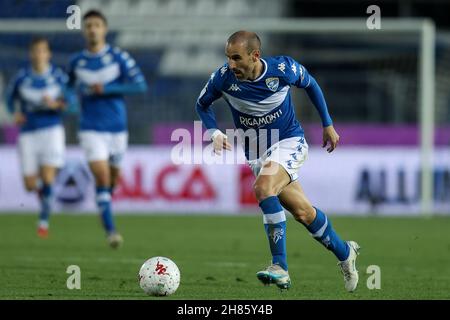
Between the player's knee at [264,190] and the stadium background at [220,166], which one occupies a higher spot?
the player's knee at [264,190]

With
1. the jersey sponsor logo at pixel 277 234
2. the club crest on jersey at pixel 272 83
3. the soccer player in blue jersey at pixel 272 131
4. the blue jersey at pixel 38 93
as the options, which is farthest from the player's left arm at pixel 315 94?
the blue jersey at pixel 38 93

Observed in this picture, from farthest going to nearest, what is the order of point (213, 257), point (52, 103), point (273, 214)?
point (52, 103), point (213, 257), point (273, 214)

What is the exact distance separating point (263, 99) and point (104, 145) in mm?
4552

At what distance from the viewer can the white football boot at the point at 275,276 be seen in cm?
705

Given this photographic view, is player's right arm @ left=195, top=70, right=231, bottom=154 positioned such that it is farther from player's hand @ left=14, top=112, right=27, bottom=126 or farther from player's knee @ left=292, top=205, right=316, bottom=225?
player's hand @ left=14, top=112, right=27, bottom=126

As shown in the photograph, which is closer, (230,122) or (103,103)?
(103,103)

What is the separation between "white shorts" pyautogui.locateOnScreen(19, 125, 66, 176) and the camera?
14.3 meters

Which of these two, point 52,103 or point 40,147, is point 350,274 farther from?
point 40,147

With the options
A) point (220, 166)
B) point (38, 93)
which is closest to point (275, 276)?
point (38, 93)

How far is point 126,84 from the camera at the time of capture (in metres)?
11.8

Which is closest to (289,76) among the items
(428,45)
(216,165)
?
(216,165)

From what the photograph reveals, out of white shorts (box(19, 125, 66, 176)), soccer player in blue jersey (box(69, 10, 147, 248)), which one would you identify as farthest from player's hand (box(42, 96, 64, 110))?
soccer player in blue jersey (box(69, 10, 147, 248))

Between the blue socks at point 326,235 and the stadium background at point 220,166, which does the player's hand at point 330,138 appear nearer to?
the blue socks at point 326,235

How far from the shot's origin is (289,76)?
7.60 meters
